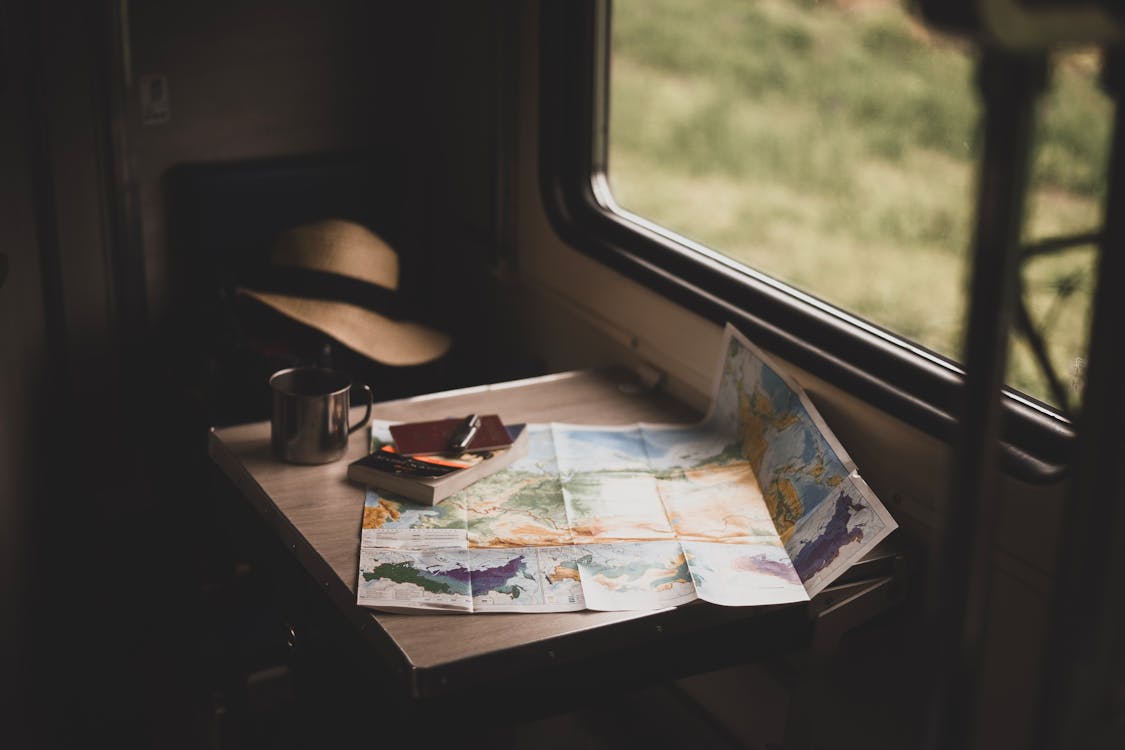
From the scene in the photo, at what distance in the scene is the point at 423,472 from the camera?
5.95ft

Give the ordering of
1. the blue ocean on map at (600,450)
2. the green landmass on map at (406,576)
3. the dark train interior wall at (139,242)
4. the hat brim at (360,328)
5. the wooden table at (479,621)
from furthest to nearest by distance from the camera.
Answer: the dark train interior wall at (139,242), the hat brim at (360,328), the blue ocean on map at (600,450), the green landmass on map at (406,576), the wooden table at (479,621)

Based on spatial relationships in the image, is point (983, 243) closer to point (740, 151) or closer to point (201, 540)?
point (201, 540)

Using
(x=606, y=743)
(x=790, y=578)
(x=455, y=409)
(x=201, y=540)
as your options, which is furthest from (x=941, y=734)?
(x=201, y=540)

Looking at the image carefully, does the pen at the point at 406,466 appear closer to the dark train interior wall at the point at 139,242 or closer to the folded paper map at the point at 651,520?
the folded paper map at the point at 651,520

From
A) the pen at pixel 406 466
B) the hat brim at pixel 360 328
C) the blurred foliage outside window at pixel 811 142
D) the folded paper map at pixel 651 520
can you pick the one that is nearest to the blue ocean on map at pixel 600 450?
the folded paper map at pixel 651 520

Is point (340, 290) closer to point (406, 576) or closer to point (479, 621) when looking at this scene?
point (406, 576)

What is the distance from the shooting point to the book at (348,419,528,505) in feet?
5.89

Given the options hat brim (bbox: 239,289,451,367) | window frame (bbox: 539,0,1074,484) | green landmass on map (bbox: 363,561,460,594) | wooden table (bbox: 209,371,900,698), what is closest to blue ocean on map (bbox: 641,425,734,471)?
window frame (bbox: 539,0,1074,484)

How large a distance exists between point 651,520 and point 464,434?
1.15 ft

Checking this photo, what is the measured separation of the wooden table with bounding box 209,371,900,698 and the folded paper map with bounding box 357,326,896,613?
0.02 metres

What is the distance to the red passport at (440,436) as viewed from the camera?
1896mm

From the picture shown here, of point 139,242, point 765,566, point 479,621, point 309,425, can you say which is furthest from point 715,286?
point 139,242

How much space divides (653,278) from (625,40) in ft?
22.5

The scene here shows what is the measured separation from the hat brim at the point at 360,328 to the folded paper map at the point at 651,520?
0.48 m
